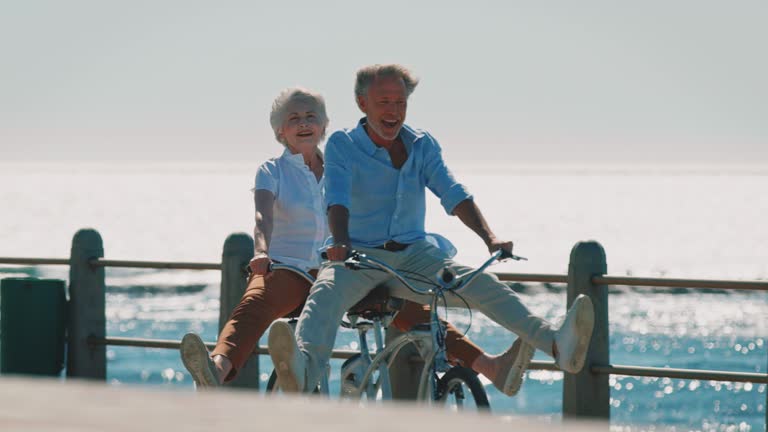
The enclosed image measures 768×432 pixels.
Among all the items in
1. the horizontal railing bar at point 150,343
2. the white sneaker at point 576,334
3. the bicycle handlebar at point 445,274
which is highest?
the bicycle handlebar at point 445,274

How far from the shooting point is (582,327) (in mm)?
5191

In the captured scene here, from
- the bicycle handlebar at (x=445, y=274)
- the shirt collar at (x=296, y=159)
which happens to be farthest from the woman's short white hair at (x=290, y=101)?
the bicycle handlebar at (x=445, y=274)

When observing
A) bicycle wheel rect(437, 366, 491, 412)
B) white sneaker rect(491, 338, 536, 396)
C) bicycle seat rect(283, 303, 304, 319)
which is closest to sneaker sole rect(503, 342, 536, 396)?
white sneaker rect(491, 338, 536, 396)

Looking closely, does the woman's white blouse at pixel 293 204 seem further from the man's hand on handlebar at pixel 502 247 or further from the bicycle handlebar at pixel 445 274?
the man's hand on handlebar at pixel 502 247

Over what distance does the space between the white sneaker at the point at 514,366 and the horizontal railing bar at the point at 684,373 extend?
77.0 inches

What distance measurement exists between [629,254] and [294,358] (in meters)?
126

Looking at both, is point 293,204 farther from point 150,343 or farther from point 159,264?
point 150,343

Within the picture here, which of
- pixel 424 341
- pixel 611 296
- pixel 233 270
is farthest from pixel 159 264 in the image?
pixel 611 296

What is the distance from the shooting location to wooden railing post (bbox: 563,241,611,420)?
7504 mm

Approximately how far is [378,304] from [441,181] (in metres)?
0.59

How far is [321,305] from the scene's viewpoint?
219 inches

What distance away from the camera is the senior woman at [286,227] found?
242 inches

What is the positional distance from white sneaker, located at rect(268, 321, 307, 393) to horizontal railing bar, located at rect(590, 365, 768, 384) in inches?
101

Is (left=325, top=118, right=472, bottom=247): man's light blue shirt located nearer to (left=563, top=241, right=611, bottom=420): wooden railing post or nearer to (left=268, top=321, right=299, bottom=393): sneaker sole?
(left=268, top=321, right=299, bottom=393): sneaker sole
